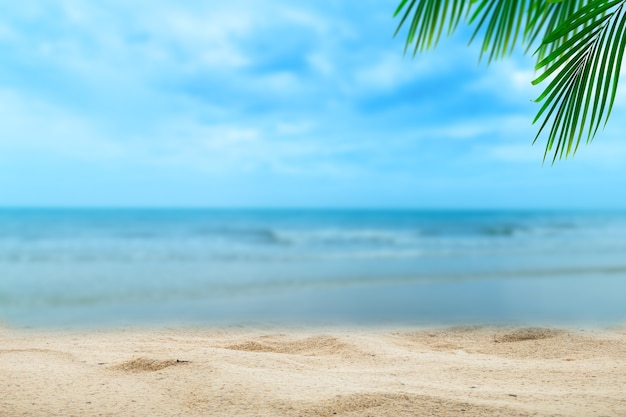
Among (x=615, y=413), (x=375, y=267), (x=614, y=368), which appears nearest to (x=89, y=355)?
(x=615, y=413)

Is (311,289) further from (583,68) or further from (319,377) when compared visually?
(583,68)

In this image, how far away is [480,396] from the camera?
8.89 ft

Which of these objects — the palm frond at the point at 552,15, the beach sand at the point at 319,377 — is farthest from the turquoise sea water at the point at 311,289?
the palm frond at the point at 552,15

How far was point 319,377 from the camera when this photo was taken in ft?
10.2

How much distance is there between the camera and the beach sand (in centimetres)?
257

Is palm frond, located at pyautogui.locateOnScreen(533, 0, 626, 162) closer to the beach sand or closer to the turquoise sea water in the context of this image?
the beach sand

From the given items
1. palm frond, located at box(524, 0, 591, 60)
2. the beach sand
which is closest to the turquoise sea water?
the beach sand

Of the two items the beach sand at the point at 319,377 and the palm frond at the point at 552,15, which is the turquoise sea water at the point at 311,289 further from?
the palm frond at the point at 552,15

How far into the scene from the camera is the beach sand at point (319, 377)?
257 cm

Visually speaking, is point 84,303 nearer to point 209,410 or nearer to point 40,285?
point 40,285

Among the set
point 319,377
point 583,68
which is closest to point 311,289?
point 319,377

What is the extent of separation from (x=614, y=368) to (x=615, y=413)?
1.05 meters

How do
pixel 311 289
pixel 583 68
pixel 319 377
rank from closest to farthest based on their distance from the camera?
pixel 583 68 < pixel 319 377 < pixel 311 289

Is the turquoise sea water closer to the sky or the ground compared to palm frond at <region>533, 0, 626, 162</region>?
closer to the ground
